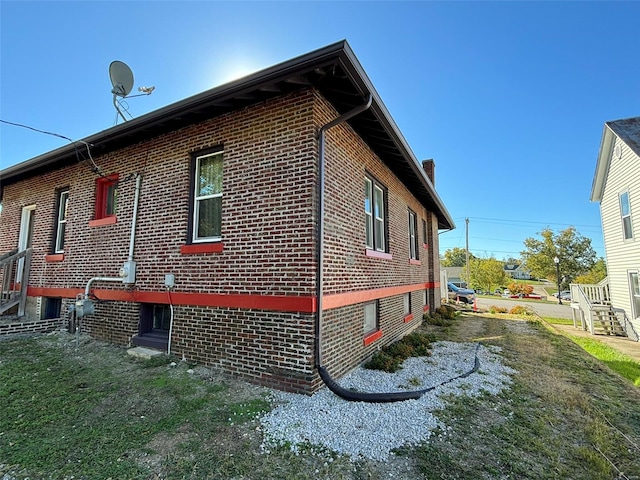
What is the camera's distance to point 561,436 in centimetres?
332

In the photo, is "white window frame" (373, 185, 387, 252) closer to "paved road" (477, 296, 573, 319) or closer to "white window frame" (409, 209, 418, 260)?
"white window frame" (409, 209, 418, 260)

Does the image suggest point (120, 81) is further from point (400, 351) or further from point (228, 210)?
point (400, 351)

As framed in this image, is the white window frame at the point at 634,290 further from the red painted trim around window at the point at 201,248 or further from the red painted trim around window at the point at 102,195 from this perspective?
the red painted trim around window at the point at 102,195

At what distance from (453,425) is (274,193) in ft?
12.7

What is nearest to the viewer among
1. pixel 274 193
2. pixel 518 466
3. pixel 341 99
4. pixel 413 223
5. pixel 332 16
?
pixel 518 466

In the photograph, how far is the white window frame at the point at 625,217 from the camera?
10.8 m

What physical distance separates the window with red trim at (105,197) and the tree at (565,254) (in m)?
35.2

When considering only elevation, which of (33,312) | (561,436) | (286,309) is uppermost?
(286,309)

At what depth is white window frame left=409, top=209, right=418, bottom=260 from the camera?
Result: 10.9 meters

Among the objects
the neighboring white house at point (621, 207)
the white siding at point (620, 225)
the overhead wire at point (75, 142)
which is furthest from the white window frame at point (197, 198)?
the white siding at point (620, 225)

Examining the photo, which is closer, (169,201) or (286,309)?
(286,309)

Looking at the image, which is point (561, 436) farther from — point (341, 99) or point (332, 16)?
point (332, 16)

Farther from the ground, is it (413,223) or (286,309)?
(413,223)

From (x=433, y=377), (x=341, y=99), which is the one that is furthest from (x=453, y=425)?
(x=341, y=99)
